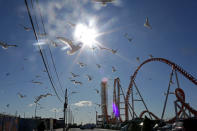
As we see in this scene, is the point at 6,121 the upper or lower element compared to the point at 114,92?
lower

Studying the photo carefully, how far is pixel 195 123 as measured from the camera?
11.6 metres

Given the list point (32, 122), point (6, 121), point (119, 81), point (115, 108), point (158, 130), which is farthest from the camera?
point (115, 108)

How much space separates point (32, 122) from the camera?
35969 mm

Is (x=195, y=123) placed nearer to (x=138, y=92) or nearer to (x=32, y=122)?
(x=32, y=122)

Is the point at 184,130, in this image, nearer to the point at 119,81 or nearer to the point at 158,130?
the point at 158,130

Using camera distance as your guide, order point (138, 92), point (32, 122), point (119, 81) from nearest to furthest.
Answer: point (32, 122), point (138, 92), point (119, 81)

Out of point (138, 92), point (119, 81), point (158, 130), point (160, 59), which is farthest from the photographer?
point (119, 81)

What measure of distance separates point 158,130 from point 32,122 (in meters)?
23.0

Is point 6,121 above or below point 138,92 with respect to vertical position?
below

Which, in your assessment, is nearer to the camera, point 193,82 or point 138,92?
point 193,82

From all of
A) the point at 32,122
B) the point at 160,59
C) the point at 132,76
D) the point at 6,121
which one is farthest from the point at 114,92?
the point at 6,121

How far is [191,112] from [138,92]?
15.2 meters

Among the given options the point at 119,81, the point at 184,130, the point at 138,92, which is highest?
the point at 119,81

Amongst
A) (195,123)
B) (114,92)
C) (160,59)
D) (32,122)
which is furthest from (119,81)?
(195,123)
